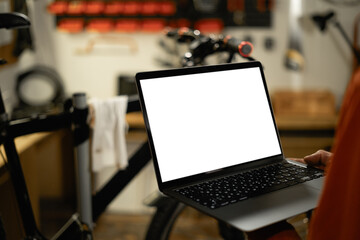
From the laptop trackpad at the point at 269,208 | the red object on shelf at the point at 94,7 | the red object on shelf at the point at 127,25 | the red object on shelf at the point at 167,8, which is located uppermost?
the red object on shelf at the point at 94,7

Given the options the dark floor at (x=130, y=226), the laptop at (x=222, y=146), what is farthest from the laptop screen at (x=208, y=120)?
the dark floor at (x=130, y=226)

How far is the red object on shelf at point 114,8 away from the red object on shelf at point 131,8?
1.2 inches

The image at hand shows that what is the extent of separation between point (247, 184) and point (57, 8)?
9.15 ft

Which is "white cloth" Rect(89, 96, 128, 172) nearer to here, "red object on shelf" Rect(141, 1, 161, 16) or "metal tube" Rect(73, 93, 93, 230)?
"metal tube" Rect(73, 93, 93, 230)

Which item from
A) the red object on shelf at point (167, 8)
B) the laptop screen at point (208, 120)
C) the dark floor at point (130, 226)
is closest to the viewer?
the laptop screen at point (208, 120)

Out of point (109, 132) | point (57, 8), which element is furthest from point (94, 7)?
point (109, 132)

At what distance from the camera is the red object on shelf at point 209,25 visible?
3430 mm

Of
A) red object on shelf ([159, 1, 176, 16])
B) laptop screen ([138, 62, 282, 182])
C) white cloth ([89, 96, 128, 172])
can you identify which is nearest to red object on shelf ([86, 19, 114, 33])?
red object on shelf ([159, 1, 176, 16])

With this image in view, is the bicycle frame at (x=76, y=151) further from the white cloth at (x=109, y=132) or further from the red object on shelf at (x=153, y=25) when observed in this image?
the red object on shelf at (x=153, y=25)

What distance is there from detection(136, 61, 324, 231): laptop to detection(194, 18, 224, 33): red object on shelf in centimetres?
216

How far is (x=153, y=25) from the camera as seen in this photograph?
3.45 m

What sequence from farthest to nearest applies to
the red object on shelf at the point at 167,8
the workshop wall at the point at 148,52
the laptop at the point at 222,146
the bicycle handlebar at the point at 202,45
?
the workshop wall at the point at 148,52
the red object on shelf at the point at 167,8
the bicycle handlebar at the point at 202,45
the laptop at the point at 222,146

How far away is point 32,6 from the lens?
3.59m

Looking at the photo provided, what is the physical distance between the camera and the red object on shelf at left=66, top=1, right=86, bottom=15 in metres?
3.47
